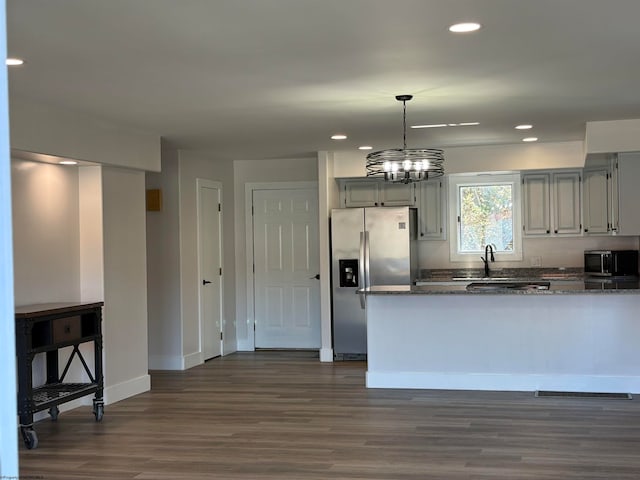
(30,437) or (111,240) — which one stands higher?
(111,240)

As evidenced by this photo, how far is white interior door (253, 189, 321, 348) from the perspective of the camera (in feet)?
30.3

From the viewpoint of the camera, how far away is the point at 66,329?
216 inches

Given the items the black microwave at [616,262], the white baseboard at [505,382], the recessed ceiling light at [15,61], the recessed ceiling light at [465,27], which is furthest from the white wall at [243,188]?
the recessed ceiling light at [465,27]

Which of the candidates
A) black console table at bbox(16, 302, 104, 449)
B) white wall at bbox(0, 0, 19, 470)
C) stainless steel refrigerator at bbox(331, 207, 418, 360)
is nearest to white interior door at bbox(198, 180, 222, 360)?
stainless steel refrigerator at bbox(331, 207, 418, 360)

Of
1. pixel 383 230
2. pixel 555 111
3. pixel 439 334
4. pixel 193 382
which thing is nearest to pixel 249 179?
pixel 383 230

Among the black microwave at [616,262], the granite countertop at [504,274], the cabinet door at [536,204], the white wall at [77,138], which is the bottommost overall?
the granite countertop at [504,274]

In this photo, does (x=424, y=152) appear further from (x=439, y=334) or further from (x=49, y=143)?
(x=49, y=143)

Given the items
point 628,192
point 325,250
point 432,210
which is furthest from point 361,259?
point 628,192

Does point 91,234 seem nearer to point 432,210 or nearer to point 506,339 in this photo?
point 506,339

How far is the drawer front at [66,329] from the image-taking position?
536cm

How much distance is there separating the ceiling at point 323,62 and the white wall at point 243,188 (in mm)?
2405

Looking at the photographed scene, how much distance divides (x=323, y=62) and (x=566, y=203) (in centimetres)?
492

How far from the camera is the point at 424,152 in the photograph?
5.53m

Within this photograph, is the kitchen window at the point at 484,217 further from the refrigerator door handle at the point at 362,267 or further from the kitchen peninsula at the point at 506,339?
the kitchen peninsula at the point at 506,339
